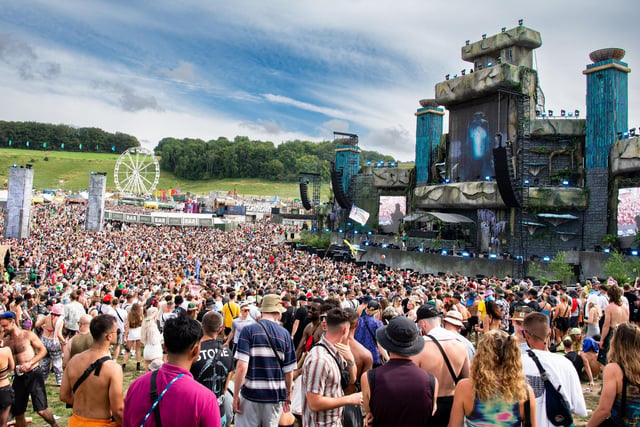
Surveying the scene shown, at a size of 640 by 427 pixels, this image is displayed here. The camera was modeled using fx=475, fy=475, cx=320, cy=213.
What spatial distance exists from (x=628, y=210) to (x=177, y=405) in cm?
2686

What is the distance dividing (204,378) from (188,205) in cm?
7073

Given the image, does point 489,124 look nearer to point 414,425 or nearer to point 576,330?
point 576,330

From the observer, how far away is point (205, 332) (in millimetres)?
4711

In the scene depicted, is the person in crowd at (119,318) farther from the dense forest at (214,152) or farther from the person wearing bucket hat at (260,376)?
the dense forest at (214,152)

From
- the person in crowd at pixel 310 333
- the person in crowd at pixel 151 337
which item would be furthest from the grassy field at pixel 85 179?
the person in crowd at pixel 310 333

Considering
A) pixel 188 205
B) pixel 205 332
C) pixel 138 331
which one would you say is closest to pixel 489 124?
pixel 138 331

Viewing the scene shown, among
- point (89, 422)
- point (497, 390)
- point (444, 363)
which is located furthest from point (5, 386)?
point (497, 390)

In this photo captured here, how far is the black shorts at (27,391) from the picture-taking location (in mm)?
5465

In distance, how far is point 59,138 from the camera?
14412 cm

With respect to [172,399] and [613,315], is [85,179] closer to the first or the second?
[613,315]

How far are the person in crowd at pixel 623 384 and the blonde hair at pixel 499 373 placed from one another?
0.83 m

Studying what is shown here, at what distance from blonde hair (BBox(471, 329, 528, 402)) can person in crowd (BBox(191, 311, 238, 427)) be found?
2.41m

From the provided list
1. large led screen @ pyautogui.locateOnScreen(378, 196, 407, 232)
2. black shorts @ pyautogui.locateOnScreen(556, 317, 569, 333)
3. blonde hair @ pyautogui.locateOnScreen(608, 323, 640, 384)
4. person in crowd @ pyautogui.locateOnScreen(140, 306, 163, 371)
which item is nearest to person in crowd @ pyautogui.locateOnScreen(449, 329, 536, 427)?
blonde hair @ pyautogui.locateOnScreen(608, 323, 640, 384)

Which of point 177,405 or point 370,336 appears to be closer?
point 177,405
